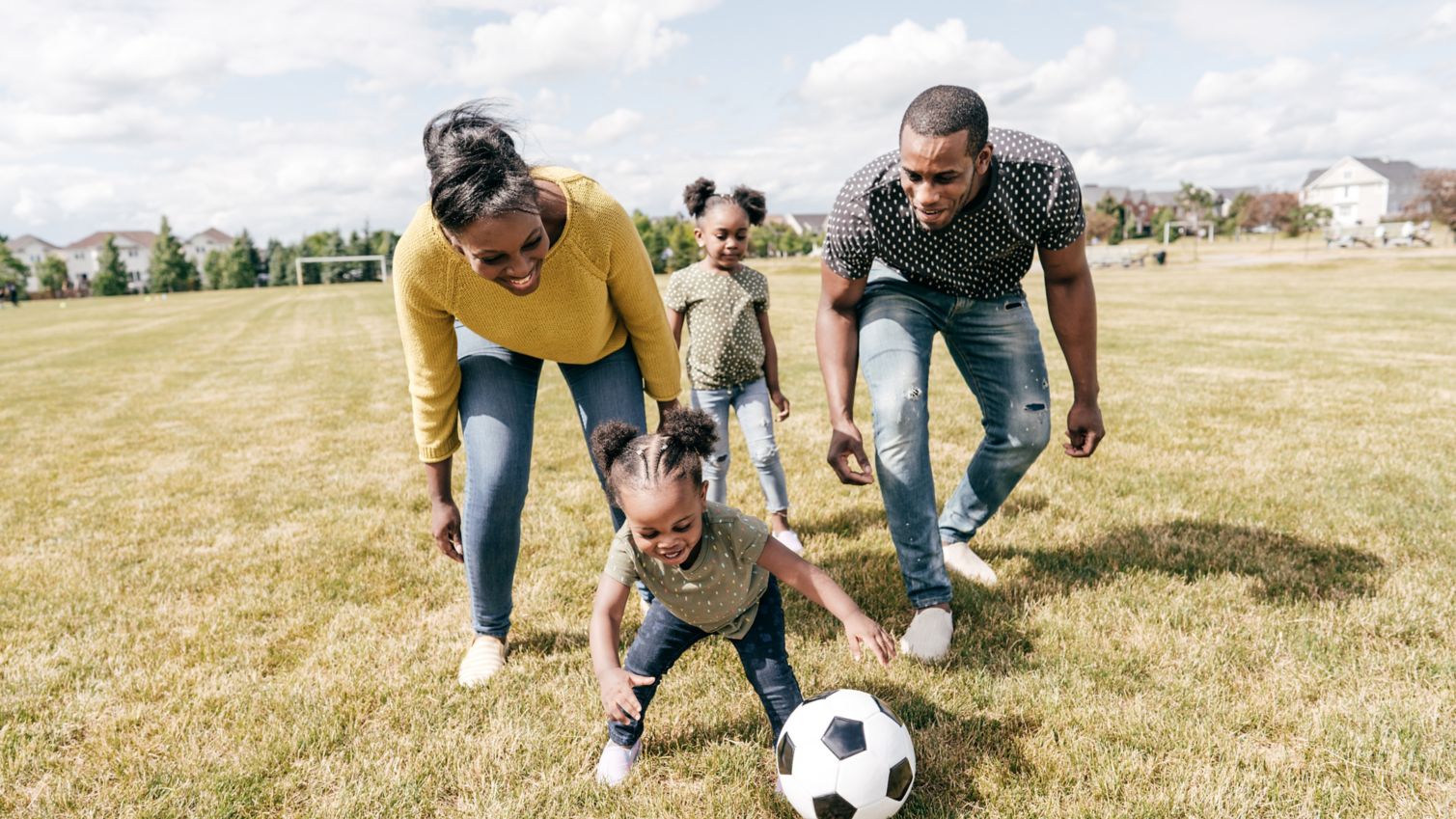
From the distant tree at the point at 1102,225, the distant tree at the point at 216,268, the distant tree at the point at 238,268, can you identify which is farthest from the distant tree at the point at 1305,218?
the distant tree at the point at 216,268

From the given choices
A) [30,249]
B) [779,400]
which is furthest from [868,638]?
[30,249]

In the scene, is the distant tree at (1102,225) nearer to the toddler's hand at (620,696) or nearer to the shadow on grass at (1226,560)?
the shadow on grass at (1226,560)

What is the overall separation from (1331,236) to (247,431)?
227ft

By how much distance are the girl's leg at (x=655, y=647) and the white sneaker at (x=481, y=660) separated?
71cm

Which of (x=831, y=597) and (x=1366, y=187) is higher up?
(x=1366, y=187)

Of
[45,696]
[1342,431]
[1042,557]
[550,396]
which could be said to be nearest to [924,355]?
[1042,557]

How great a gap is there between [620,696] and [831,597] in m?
0.72

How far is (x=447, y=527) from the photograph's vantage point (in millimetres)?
3652

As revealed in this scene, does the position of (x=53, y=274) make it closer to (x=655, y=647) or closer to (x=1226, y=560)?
(x=655, y=647)

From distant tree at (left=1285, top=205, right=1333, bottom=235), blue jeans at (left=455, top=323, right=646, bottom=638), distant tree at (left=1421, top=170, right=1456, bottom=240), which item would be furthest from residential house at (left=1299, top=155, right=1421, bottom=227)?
blue jeans at (left=455, top=323, right=646, bottom=638)

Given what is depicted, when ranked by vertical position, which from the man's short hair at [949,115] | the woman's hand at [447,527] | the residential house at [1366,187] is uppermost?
the residential house at [1366,187]

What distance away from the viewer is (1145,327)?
16672mm

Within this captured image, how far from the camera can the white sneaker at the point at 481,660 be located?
11.5 ft

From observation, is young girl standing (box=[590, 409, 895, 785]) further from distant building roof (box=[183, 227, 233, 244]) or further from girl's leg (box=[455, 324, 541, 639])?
distant building roof (box=[183, 227, 233, 244])
